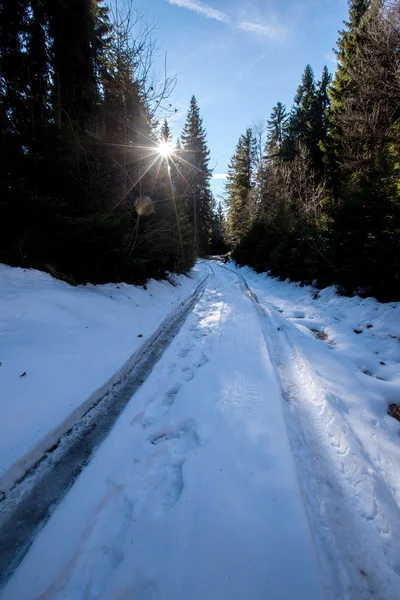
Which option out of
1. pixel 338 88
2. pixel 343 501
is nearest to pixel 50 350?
pixel 343 501

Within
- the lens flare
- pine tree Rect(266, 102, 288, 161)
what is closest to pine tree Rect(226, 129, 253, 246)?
pine tree Rect(266, 102, 288, 161)

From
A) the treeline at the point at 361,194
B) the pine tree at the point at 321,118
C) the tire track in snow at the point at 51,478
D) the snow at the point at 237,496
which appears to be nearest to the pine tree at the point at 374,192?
the treeline at the point at 361,194

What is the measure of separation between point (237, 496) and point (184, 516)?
442mm

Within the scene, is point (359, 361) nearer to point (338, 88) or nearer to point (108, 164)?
point (108, 164)

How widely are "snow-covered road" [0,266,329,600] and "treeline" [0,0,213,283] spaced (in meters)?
4.62

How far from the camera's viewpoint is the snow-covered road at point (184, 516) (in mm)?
1455

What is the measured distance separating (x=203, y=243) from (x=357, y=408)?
1406 inches

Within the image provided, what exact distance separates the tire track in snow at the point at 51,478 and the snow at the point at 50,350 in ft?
0.40

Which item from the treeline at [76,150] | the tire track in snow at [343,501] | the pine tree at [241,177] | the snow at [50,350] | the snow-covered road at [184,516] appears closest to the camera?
the snow-covered road at [184,516]

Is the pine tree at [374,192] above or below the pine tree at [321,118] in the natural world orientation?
below

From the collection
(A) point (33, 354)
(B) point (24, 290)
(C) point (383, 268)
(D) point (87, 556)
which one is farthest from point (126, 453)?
(C) point (383, 268)

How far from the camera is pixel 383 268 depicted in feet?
19.7

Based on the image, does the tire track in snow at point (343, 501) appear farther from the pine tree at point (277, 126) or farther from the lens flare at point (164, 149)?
the pine tree at point (277, 126)

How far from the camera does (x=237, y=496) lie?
1986 mm
